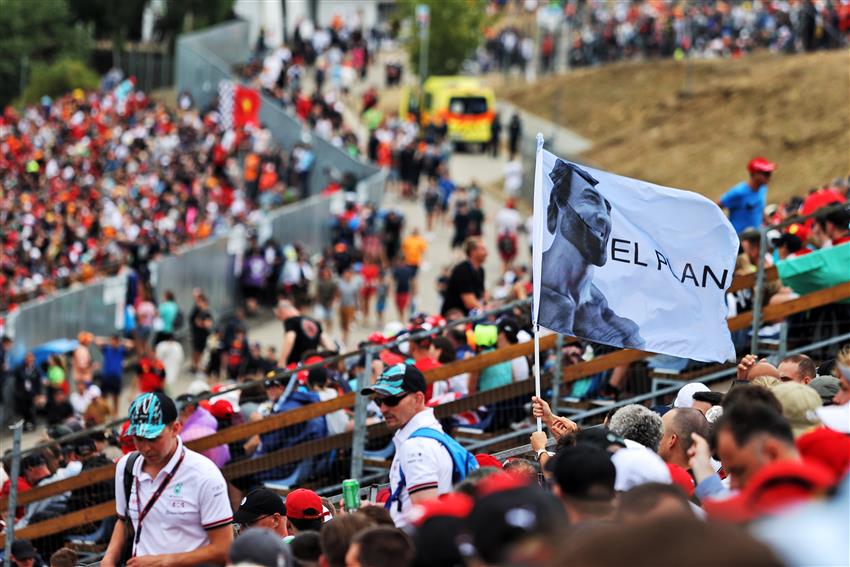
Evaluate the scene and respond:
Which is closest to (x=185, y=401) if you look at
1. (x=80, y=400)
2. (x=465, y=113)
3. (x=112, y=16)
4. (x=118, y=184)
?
(x=80, y=400)

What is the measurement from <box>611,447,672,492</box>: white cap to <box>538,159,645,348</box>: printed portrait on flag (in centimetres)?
251

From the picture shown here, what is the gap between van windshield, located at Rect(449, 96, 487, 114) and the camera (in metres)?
45.4

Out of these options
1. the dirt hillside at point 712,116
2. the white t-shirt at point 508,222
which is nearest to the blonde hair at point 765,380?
the white t-shirt at point 508,222

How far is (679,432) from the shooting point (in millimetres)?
7340

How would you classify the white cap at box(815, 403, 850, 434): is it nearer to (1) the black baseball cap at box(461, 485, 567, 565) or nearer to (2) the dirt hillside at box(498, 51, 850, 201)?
(1) the black baseball cap at box(461, 485, 567, 565)

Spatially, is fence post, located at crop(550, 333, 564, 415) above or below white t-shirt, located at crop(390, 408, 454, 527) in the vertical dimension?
below

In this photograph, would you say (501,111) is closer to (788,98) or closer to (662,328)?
(788,98)

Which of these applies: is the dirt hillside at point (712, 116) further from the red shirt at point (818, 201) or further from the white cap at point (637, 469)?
the white cap at point (637, 469)

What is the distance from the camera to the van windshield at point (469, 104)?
149 ft

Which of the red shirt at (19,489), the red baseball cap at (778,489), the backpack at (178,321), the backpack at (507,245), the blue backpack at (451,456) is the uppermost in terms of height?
the red baseball cap at (778,489)

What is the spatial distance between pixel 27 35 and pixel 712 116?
36.6m

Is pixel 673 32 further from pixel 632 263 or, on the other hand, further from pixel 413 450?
pixel 413 450

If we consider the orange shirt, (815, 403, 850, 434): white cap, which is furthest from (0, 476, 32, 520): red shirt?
the orange shirt

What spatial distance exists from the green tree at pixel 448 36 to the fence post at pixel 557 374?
4132cm
